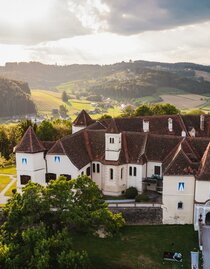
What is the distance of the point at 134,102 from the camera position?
19238 centimetres

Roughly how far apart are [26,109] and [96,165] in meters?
130

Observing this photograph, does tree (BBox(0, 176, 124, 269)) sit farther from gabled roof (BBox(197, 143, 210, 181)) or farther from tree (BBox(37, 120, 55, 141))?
tree (BBox(37, 120, 55, 141))

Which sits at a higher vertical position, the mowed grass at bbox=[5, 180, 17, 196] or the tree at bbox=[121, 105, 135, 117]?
the tree at bbox=[121, 105, 135, 117]

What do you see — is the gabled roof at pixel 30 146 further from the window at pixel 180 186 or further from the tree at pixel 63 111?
the tree at pixel 63 111

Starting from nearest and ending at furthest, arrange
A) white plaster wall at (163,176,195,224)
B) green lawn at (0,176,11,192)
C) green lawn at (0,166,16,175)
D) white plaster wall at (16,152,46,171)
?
1. white plaster wall at (163,176,195,224)
2. white plaster wall at (16,152,46,171)
3. green lawn at (0,176,11,192)
4. green lawn at (0,166,16,175)

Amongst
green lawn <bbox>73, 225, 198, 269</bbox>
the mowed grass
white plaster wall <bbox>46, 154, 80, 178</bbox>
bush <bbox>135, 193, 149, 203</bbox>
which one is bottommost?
green lawn <bbox>73, 225, 198, 269</bbox>

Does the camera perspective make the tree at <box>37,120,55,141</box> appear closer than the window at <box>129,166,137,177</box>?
No

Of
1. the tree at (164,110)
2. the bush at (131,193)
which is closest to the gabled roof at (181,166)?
the bush at (131,193)

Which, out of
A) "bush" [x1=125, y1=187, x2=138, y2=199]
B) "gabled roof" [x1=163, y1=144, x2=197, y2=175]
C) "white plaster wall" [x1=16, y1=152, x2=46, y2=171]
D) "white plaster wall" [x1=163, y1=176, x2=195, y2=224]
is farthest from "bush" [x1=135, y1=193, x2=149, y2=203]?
"white plaster wall" [x1=16, y1=152, x2=46, y2=171]

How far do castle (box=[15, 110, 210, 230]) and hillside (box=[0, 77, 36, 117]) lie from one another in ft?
408

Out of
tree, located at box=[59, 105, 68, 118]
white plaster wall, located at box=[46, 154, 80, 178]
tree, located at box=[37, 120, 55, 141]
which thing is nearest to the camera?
white plaster wall, located at box=[46, 154, 80, 178]

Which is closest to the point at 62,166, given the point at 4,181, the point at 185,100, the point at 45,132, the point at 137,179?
the point at 137,179

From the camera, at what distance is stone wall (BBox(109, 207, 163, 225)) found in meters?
50.5

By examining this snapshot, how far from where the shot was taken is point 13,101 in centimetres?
17875
